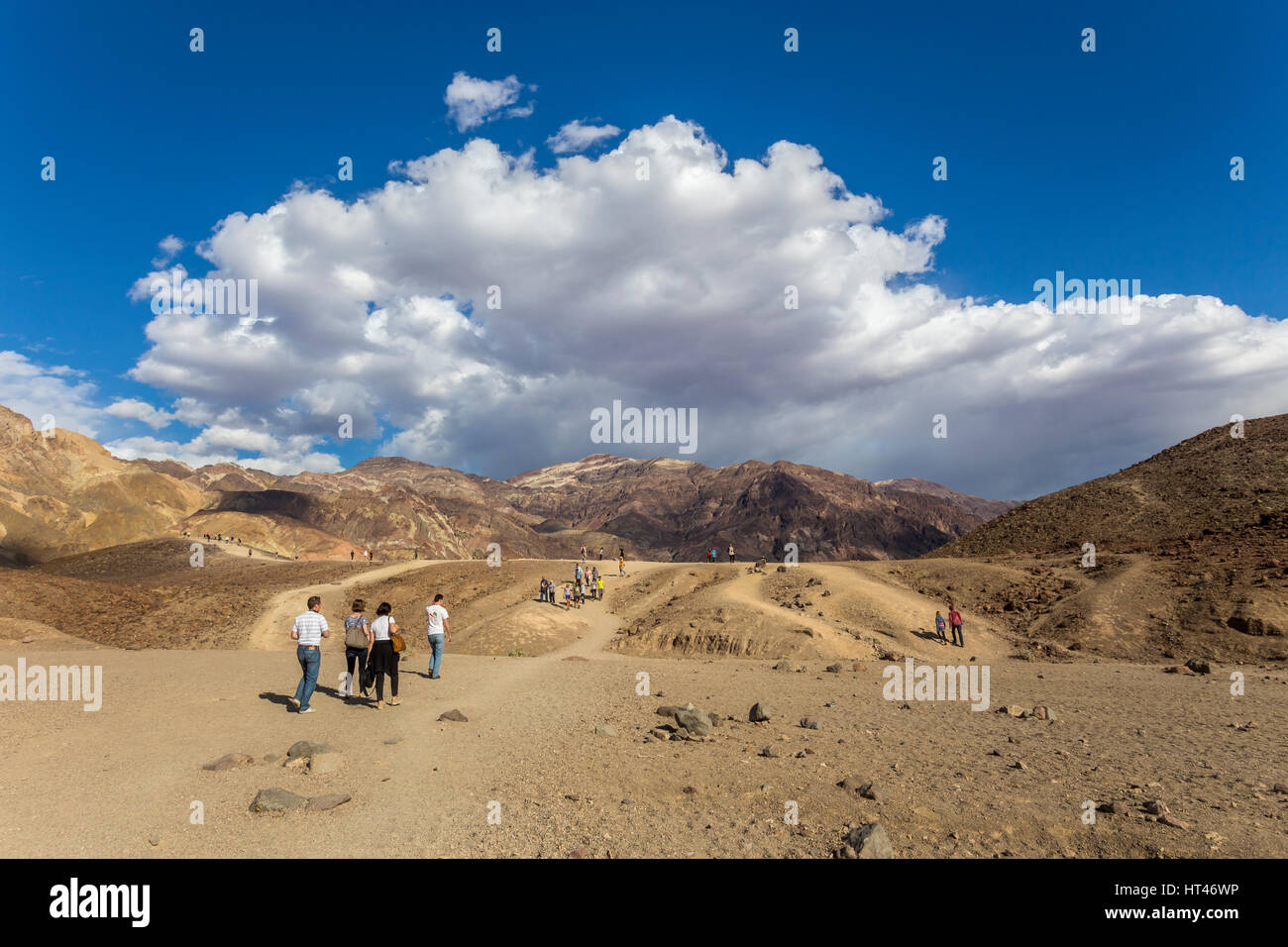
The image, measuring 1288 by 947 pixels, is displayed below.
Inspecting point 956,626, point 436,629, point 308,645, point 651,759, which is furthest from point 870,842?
point 956,626

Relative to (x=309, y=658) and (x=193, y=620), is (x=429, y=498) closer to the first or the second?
(x=193, y=620)

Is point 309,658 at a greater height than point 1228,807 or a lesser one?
greater

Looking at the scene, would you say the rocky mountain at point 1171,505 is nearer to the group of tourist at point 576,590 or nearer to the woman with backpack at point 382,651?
the group of tourist at point 576,590

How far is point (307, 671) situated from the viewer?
12.8 metres

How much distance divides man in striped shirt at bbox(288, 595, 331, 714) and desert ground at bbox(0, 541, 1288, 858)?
1.87 feet

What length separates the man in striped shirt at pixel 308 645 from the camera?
1254cm

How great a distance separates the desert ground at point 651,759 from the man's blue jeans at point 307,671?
18.5 inches

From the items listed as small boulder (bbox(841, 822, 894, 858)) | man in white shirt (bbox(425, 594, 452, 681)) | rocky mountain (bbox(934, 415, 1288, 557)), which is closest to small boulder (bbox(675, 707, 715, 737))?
small boulder (bbox(841, 822, 894, 858))

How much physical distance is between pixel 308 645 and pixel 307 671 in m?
0.63

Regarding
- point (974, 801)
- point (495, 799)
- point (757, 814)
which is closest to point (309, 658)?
point (495, 799)

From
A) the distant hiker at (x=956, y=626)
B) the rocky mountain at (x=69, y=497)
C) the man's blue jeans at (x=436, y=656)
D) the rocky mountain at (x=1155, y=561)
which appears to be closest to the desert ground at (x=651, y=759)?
the man's blue jeans at (x=436, y=656)

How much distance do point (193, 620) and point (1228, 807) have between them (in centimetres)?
4039

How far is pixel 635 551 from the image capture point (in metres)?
189

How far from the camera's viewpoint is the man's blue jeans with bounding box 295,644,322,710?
12.6 m
